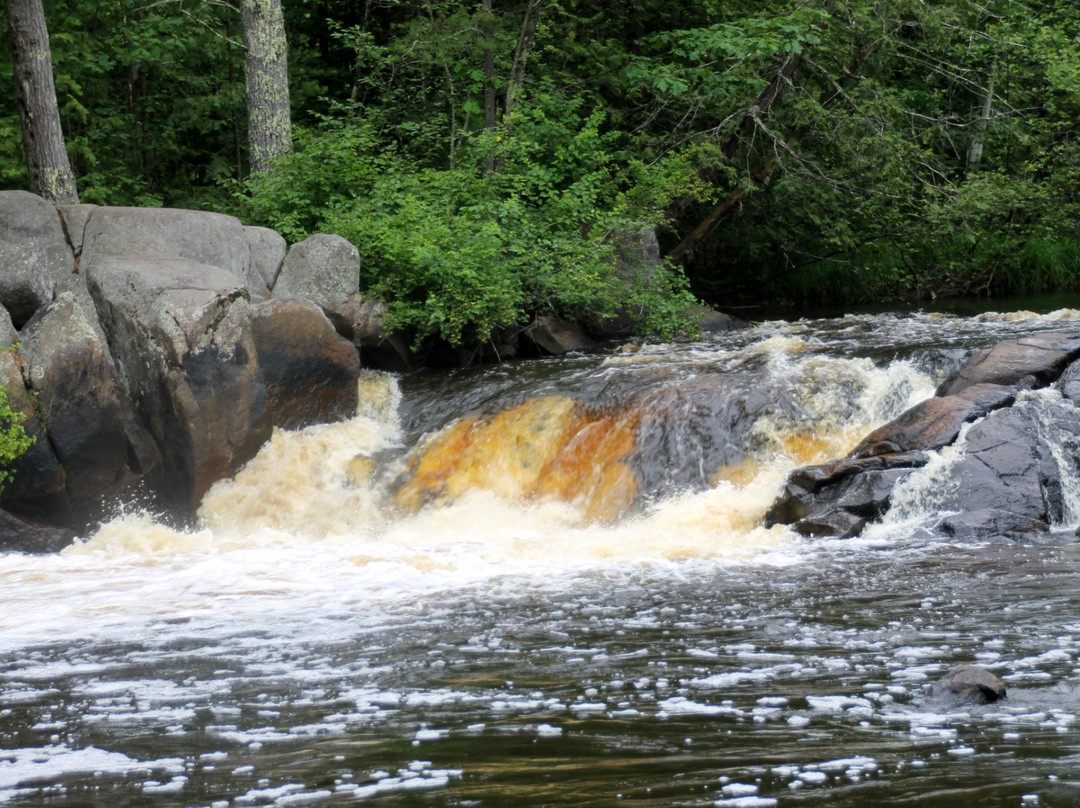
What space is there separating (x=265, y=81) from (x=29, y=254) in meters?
5.19

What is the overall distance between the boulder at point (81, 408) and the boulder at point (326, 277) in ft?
8.41

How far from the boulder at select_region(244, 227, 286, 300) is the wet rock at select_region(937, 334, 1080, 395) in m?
7.02

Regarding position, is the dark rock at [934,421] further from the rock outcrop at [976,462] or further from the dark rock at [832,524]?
the dark rock at [832,524]

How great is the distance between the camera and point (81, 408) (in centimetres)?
978

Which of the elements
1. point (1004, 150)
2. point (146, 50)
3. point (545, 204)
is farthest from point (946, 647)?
point (1004, 150)

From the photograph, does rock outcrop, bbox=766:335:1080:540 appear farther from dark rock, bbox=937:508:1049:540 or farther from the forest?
the forest

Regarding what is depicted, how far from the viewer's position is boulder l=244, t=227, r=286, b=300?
12.0 metres

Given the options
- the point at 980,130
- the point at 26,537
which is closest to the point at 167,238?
the point at 26,537

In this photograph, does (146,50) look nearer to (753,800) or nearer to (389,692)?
(389,692)

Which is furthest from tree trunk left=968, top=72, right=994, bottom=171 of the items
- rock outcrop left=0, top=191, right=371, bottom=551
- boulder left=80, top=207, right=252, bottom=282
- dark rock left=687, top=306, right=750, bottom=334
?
rock outcrop left=0, top=191, right=371, bottom=551

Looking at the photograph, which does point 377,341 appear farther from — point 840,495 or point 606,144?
point 606,144

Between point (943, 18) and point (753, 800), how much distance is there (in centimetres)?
1479

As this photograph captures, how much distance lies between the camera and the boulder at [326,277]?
12156mm

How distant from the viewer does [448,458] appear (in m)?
10.6
